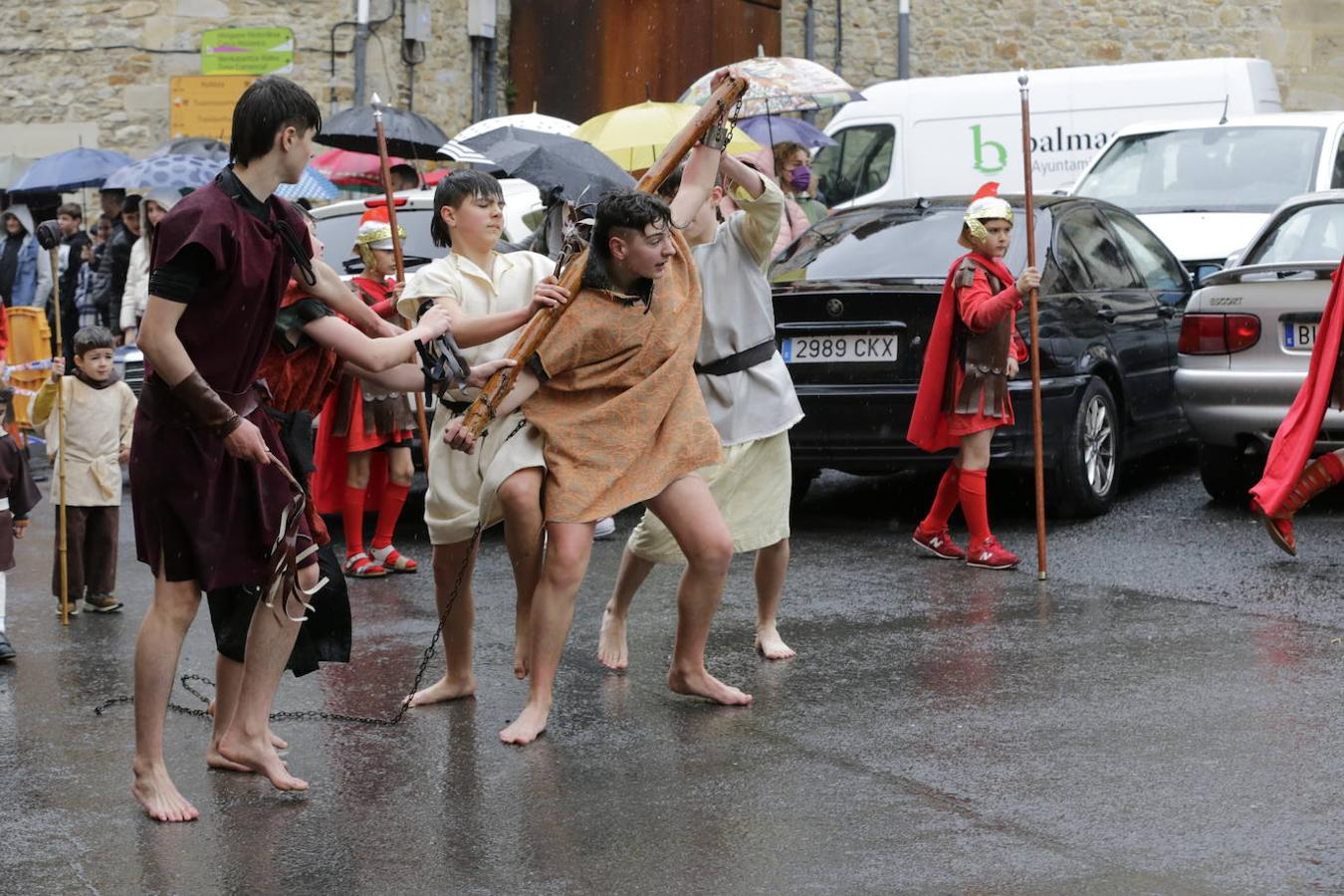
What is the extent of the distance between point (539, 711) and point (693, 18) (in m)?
19.1

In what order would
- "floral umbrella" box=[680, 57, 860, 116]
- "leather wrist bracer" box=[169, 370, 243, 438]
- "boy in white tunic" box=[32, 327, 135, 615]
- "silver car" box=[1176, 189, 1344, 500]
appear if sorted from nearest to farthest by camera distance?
"leather wrist bracer" box=[169, 370, 243, 438] → "boy in white tunic" box=[32, 327, 135, 615] → "silver car" box=[1176, 189, 1344, 500] → "floral umbrella" box=[680, 57, 860, 116]

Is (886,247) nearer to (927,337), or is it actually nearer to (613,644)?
(927,337)

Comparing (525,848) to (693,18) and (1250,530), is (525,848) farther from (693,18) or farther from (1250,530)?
(693,18)

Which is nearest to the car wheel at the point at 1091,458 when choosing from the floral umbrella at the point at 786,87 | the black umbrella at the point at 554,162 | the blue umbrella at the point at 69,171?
the black umbrella at the point at 554,162

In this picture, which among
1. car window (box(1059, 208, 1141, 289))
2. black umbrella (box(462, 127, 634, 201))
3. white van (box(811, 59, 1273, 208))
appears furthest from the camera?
white van (box(811, 59, 1273, 208))

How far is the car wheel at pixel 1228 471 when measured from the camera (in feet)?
34.6

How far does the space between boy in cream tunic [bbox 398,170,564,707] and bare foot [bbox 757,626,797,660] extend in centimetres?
106

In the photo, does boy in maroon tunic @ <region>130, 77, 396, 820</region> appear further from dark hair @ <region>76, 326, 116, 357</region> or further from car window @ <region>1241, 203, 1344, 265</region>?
car window @ <region>1241, 203, 1344, 265</region>

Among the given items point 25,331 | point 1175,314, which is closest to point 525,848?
point 1175,314

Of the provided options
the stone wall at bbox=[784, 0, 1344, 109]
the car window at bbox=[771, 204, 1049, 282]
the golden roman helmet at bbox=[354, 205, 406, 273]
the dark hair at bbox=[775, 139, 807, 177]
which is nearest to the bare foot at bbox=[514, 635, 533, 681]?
the golden roman helmet at bbox=[354, 205, 406, 273]

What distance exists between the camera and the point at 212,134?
21.5 m

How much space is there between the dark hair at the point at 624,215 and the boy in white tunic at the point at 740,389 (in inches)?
32.0

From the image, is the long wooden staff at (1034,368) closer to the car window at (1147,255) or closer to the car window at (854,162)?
the car window at (1147,255)

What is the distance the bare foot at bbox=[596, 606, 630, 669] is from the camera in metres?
7.02
